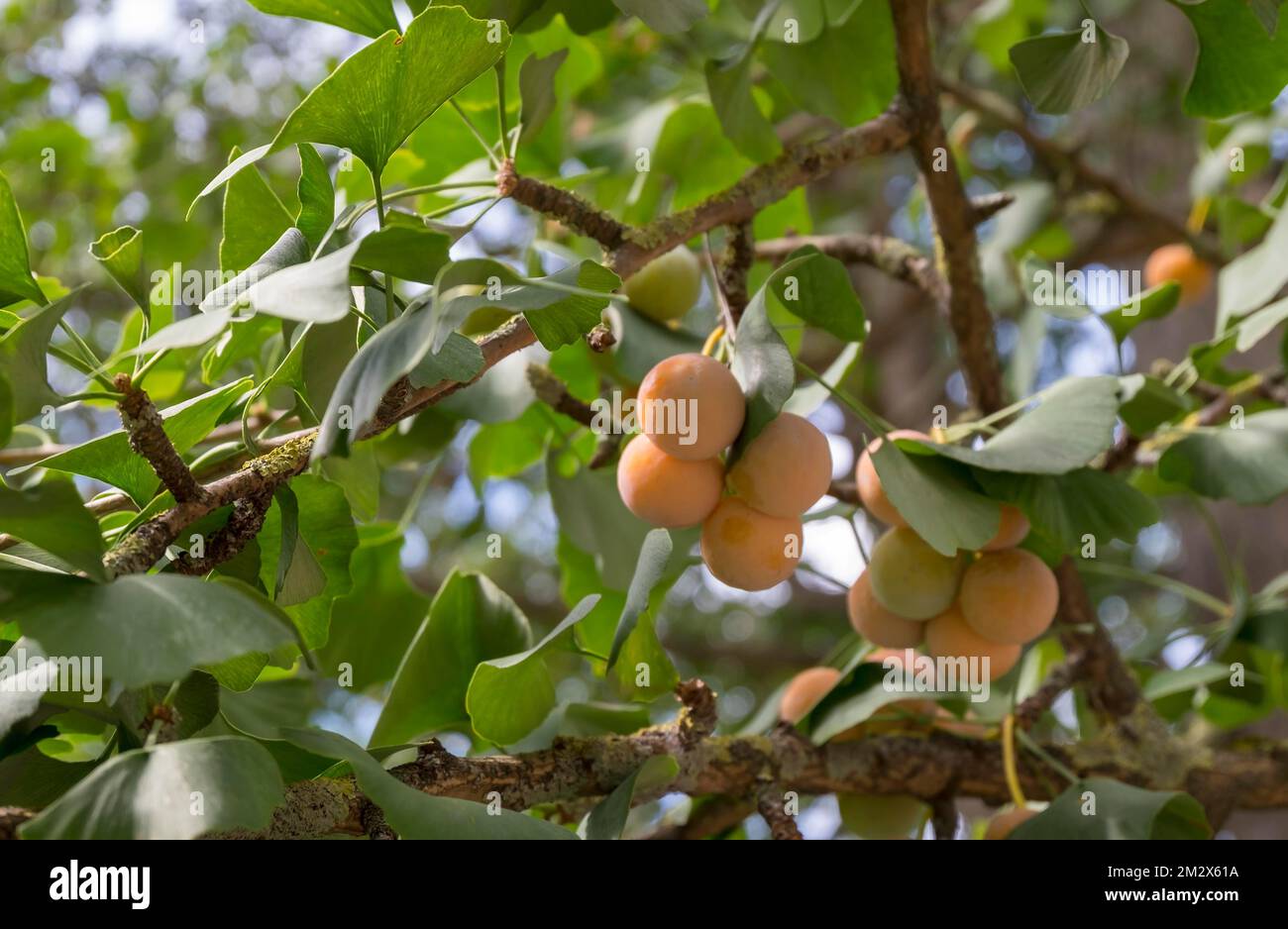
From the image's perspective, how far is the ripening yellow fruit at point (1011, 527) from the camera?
29.7 inches

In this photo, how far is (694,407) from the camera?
1.98ft

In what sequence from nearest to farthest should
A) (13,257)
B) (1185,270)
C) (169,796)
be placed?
1. (169,796)
2. (13,257)
3. (1185,270)

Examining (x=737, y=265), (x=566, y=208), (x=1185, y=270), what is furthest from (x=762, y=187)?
(x=1185, y=270)

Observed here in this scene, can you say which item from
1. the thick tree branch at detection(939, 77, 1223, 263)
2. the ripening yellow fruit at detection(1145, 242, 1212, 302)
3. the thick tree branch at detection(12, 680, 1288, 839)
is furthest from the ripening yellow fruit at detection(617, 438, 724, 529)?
the ripening yellow fruit at detection(1145, 242, 1212, 302)

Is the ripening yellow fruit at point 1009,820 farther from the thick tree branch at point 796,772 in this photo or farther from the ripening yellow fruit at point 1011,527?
the ripening yellow fruit at point 1011,527

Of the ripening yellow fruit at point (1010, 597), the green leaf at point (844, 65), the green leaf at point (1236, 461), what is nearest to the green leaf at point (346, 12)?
the green leaf at point (844, 65)

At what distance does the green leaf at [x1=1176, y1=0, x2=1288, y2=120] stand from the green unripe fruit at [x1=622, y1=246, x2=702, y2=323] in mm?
369

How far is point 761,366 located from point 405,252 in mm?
195

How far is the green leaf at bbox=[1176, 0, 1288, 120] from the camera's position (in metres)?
0.73

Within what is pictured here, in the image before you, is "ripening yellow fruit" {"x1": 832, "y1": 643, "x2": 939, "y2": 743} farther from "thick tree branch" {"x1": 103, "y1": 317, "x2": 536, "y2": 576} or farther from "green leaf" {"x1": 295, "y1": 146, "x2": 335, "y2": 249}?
"green leaf" {"x1": 295, "y1": 146, "x2": 335, "y2": 249}

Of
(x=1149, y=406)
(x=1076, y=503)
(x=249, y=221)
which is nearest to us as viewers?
(x=249, y=221)

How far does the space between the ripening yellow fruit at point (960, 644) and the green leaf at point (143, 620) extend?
498 mm

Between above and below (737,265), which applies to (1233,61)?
above

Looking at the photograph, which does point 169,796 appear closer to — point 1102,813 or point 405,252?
point 405,252
